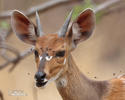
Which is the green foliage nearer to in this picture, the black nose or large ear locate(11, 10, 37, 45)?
large ear locate(11, 10, 37, 45)

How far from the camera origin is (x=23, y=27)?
5773 millimetres

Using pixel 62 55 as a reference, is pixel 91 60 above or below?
below

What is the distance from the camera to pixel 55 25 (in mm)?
15633

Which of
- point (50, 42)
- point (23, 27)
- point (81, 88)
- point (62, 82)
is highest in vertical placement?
point (23, 27)

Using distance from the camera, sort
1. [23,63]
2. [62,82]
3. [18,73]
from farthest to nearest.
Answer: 1. [23,63]
2. [18,73]
3. [62,82]

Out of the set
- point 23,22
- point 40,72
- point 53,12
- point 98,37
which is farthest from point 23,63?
point 40,72

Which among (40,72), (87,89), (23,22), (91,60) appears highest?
(23,22)

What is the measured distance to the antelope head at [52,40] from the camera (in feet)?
16.6

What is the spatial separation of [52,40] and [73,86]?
54 centimetres

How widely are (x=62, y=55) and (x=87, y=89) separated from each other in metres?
0.49

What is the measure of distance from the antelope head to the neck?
116 mm

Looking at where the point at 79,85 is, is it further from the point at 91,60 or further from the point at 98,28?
the point at 98,28

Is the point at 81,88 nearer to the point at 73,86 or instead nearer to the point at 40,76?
the point at 73,86

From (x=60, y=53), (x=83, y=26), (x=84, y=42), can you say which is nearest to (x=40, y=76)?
(x=60, y=53)
